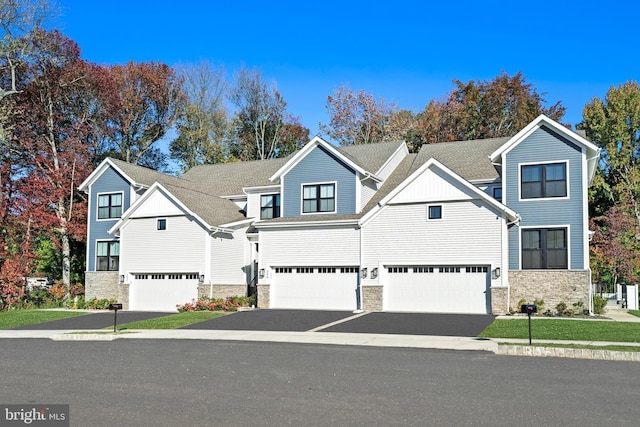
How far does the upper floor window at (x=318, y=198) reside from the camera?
1254 inches

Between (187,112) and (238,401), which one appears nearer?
(238,401)

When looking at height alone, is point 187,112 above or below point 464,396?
above

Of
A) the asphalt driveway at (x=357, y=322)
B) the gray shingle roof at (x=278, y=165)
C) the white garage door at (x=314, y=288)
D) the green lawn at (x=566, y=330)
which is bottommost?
the asphalt driveway at (x=357, y=322)

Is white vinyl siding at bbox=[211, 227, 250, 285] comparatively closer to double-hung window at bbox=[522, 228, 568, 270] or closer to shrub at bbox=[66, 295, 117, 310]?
shrub at bbox=[66, 295, 117, 310]

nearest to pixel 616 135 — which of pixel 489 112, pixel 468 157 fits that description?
pixel 489 112

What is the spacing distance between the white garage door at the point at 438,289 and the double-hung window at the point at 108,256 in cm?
1699

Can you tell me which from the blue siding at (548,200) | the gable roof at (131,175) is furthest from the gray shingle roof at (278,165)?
the blue siding at (548,200)

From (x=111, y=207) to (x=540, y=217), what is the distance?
2439cm

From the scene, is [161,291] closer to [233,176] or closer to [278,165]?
[233,176]

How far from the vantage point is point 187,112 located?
5925cm

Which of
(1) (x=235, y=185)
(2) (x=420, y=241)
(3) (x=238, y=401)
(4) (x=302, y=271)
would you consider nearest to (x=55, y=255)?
(1) (x=235, y=185)

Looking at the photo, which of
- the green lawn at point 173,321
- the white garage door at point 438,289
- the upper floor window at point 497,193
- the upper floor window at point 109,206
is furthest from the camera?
the upper floor window at point 109,206

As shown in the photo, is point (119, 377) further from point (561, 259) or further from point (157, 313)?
point (561, 259)

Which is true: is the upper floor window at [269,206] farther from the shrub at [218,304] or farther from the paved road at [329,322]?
the paved road at [329,322]
